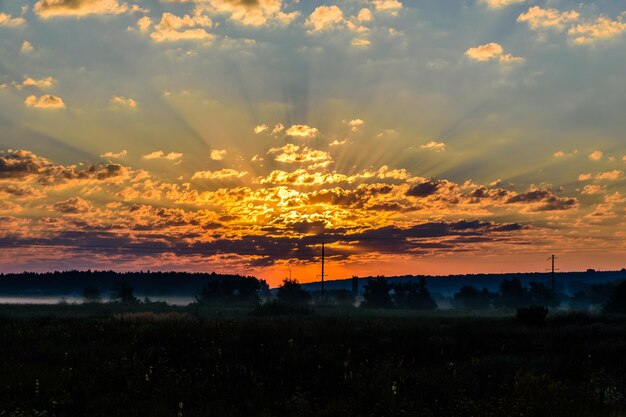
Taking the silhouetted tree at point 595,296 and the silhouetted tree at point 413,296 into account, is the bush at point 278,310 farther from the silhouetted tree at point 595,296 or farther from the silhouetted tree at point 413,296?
the silhouetted tree at point 595,296

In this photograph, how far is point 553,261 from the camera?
426 feet

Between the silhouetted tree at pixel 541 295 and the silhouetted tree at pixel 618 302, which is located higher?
the silhouetted tree at pixel 618 302

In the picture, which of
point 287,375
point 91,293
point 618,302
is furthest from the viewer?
point 91,293

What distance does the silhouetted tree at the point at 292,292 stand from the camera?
100688mm

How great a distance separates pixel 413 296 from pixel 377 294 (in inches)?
469

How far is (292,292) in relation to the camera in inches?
4011

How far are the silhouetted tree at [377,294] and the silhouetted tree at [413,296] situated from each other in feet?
20.9

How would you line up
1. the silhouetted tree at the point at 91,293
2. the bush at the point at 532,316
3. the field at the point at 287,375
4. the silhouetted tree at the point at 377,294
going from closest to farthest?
the field at the point at 287,375, the bush at the point at 532,316, the silhouetted tree at the point at 377,294, the silhouetted tree at the point at 91,293

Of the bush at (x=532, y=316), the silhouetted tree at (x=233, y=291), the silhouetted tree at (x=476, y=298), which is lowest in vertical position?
the silhouetted tree at (x=476, y=298)

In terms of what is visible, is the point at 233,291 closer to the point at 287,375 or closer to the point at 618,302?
the point at 618,302

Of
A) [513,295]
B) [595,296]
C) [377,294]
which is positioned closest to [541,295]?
[513,295]

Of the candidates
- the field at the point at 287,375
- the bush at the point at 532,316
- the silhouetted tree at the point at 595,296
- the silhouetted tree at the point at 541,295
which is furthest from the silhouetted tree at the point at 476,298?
the field at the point at 287,375

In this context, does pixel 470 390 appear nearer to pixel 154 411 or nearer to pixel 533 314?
pixel 154 411

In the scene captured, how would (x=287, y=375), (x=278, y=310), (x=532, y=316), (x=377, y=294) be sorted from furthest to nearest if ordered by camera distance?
(x=377, y=294) < (x=278, y=310) < (x=532, y=316) < (x=287, y=375)
